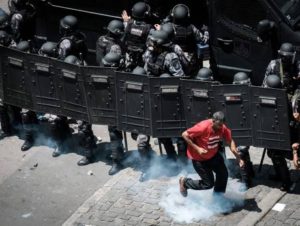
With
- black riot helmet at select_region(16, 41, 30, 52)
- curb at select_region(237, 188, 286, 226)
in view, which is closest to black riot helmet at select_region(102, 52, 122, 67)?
black riot helmet at select_region(16, 41, 30, 52)

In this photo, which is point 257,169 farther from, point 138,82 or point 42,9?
point 42,9

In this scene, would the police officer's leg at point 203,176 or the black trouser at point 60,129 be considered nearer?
the police officer's leg at point 203,176

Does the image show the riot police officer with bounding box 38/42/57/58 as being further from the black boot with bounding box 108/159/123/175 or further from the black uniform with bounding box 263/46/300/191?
the black uniform with bounding box 263/46/300/191

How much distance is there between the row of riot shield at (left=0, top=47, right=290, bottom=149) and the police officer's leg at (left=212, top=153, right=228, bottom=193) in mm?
606

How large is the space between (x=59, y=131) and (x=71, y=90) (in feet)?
3.22

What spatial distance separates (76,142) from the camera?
463 inches

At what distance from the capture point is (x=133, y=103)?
1016 cm

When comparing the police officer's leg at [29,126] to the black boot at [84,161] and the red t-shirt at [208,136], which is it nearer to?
the black boot at [84,161]

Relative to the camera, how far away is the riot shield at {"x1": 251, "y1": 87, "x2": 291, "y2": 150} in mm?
9242

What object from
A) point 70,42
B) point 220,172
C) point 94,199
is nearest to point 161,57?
point 70,42

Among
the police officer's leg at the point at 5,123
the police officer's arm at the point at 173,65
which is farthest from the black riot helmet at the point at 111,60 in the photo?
the police officer's leg at the point at 5,123

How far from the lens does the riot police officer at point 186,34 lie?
37.2ft

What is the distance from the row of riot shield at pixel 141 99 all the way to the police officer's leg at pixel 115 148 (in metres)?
0.22

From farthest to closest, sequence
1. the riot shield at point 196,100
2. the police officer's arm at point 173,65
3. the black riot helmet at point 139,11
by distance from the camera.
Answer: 1. the black riot helmet at point 139,11
2. the police officer's arm at point 173,65
3. the riot shield at point 196,100
